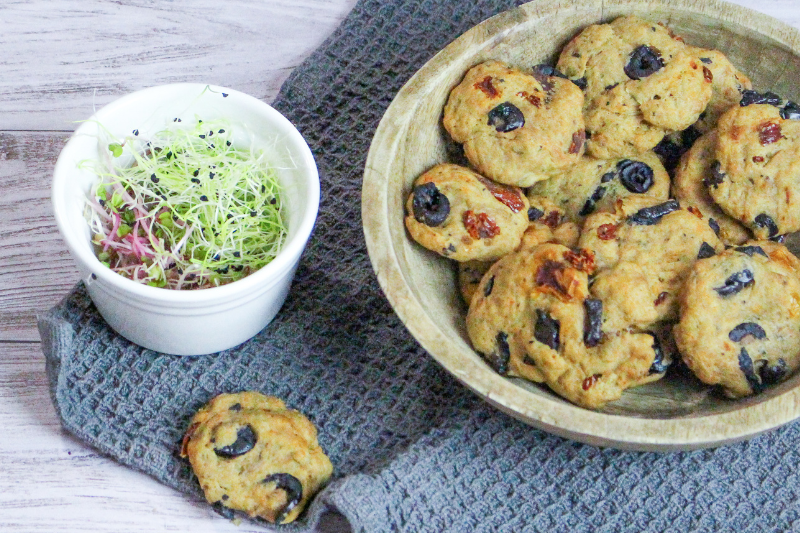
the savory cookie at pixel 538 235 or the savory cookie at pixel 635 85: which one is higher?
the savory cookie at pixel 635 85

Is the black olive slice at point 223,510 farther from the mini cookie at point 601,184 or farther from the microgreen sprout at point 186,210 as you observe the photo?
the mini cookie at point 601,184

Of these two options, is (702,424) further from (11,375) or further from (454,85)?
(11,375)

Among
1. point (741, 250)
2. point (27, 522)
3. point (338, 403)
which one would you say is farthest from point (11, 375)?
point (741, 250)

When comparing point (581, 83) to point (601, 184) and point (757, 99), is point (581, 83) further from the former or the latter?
point (757, 99)

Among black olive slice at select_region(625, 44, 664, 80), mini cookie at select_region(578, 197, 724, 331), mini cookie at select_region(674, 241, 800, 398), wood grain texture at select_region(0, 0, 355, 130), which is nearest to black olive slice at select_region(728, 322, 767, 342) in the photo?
mini cookie at select_region(674, 241, 800, 398)

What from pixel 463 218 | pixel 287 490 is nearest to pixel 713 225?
pixel 463 218

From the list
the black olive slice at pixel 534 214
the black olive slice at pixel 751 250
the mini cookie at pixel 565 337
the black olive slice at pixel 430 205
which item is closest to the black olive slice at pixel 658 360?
the mini cookie at pixel 565 337
